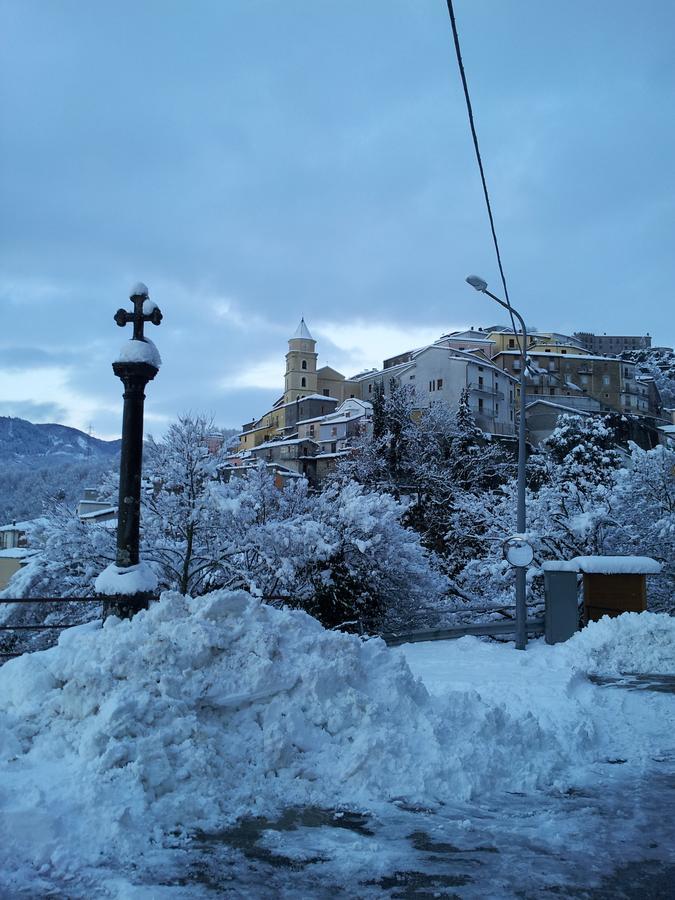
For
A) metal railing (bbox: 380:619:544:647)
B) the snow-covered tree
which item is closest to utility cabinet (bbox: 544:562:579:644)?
metal railing (bbox: 380:619:544:647)

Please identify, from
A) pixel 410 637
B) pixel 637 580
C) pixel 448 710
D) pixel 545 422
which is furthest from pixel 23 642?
pixel 545 422

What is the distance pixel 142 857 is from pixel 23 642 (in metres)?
20.6

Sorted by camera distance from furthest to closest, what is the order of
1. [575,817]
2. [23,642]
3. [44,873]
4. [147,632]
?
1. [23,642]
2. [147,632]
3. [575,817]
4. [44,873]

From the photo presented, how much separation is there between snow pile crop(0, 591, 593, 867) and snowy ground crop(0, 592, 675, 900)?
0.5 inches

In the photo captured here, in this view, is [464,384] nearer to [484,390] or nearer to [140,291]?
[484,390]

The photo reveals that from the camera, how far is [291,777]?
17.5 ft

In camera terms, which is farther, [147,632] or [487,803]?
[147,632]

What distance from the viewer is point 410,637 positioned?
13.0m

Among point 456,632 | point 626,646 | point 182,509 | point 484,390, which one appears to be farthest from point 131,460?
point 484,390

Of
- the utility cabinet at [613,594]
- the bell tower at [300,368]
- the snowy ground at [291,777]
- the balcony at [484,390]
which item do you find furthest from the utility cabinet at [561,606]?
the bell tower at [300,368]

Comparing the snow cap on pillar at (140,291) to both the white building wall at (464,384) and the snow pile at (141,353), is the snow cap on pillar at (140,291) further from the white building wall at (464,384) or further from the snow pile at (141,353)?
the white building wall at (464,384)

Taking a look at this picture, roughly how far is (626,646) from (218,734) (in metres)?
7.55

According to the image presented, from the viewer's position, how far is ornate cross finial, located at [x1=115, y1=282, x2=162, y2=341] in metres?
8.51

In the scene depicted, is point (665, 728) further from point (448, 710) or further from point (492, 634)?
point (492, 634)
